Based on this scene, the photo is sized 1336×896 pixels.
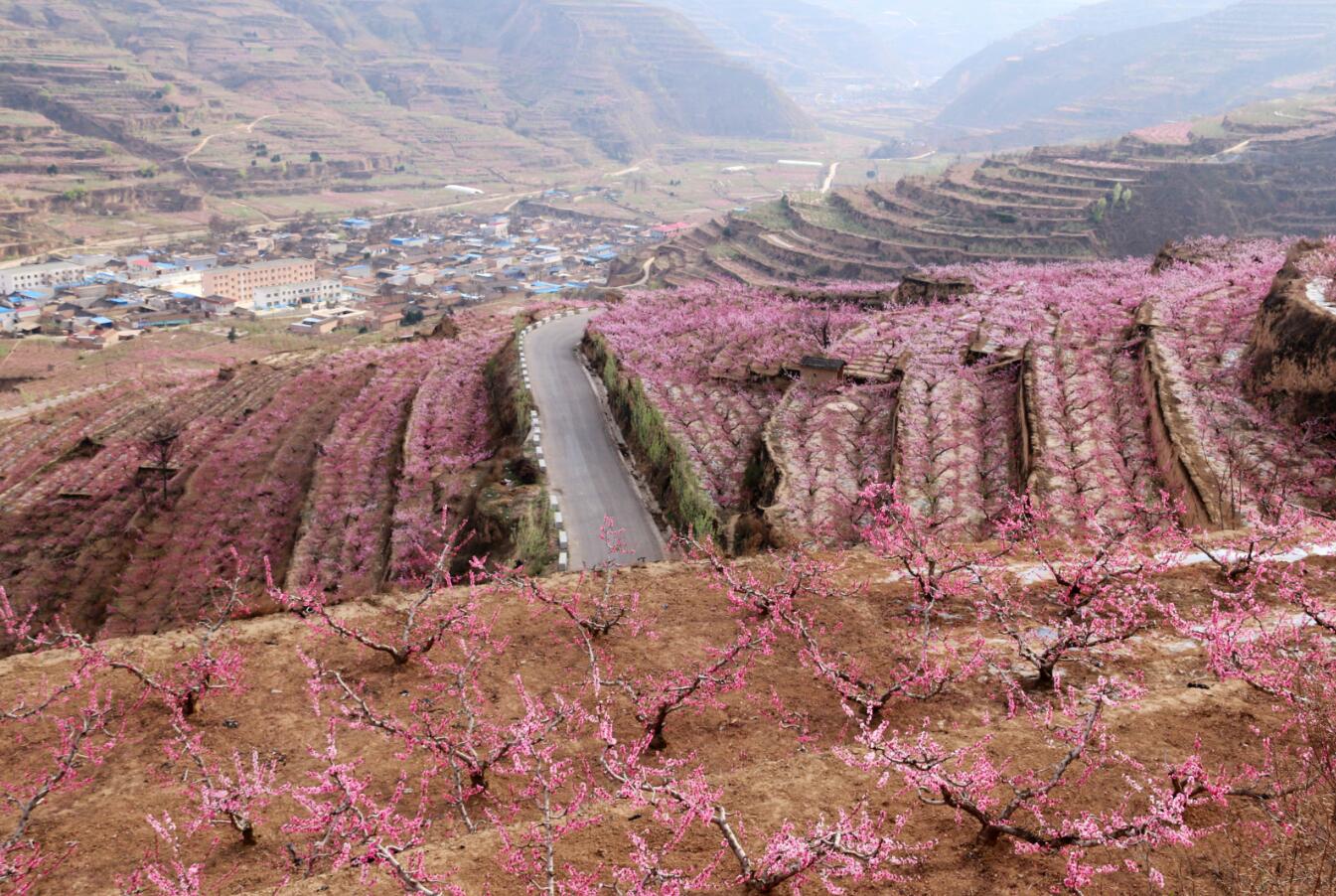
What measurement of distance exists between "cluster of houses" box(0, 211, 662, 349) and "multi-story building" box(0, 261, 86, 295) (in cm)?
13

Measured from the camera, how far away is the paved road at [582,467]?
2542 centimetres

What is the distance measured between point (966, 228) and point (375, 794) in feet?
274

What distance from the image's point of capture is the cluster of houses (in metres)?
91.1

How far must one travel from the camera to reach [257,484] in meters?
34.0

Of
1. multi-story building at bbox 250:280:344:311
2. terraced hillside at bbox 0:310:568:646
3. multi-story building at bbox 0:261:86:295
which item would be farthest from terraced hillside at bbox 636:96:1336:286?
multi-story building at bbox 0:261:86:295

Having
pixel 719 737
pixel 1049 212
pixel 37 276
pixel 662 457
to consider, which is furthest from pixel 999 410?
pixel 37 276

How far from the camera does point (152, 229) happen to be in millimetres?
134875

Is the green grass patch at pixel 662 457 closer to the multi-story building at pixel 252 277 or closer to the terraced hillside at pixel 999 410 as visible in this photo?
the terraced hillside at pixel 999 410

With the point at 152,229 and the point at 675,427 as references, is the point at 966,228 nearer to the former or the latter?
the point at 675,427

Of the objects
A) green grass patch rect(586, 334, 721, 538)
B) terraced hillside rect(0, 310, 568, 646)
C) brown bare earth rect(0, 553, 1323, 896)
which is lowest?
terraced hillside rect(0, 310, 568, 646)

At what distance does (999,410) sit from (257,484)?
88.6ft

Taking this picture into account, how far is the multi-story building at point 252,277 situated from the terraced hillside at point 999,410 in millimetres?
81758

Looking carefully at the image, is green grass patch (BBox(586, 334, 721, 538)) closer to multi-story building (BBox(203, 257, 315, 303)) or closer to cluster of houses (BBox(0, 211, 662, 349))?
cluster of houses (BBox(0, 211, 662, 349))

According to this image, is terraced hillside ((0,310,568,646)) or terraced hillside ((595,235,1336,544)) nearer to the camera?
terraced hillside ((595,235,1336,544))
